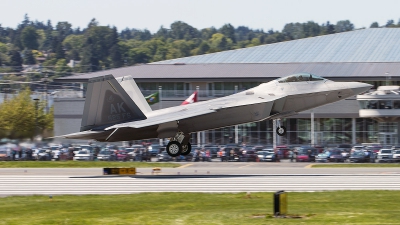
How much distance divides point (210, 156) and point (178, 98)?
22.8 metres

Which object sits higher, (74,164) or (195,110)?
(195,110)

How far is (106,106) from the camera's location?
42.5 meters

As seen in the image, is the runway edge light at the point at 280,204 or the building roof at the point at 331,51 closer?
the runway edge light at the point at 280,204

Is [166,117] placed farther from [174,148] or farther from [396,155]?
[396,155]

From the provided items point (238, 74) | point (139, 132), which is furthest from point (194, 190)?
point (238, 74)

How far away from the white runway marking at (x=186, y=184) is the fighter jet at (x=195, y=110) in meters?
2.64

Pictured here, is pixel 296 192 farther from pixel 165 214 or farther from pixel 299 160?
pixel 299 160

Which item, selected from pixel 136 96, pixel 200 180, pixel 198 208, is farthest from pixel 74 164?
pixel 198 208

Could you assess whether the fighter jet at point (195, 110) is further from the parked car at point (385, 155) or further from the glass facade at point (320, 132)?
the glass facade at point (320, 132)

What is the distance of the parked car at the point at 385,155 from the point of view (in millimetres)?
→ 59344

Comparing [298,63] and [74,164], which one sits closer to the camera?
[74,164]

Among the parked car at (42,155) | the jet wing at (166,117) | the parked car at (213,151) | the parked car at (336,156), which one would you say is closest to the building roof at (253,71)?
the parked car at (336,156)

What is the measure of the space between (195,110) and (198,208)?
1119 cm

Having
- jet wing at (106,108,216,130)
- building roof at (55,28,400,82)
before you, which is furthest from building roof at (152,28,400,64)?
jet wing at (106,108,216,130)
